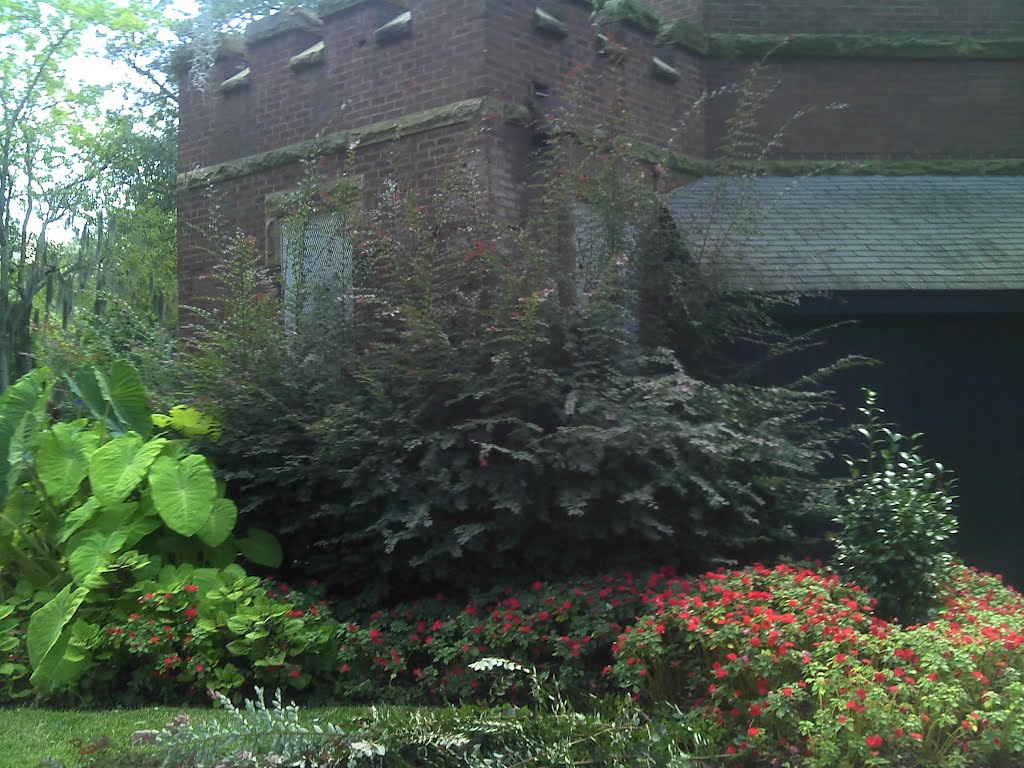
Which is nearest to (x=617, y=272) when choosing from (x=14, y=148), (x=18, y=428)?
(x=18, y=428)

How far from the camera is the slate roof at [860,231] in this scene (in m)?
7.94

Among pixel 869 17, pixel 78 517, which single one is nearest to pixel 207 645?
pixel 78 517

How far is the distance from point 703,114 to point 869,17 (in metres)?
2.34

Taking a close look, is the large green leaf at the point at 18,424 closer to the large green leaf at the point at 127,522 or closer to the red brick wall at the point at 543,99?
the large green leaf at the point at 127,522

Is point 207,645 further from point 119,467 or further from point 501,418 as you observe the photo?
point 501,418

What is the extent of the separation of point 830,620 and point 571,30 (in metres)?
6.10

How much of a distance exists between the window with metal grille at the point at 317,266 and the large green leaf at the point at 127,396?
118cm

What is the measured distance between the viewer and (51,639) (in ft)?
18.6

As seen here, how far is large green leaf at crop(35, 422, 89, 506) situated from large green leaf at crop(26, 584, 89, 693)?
0.77 meters

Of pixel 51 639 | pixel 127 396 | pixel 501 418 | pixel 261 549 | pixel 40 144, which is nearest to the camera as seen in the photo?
pixel 51 639

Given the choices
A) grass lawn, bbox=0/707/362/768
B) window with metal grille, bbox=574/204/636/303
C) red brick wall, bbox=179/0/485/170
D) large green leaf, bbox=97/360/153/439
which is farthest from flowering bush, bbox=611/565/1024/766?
red brick wall, bbox=179/0/485/170

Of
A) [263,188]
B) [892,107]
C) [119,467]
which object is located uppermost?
[892,107]

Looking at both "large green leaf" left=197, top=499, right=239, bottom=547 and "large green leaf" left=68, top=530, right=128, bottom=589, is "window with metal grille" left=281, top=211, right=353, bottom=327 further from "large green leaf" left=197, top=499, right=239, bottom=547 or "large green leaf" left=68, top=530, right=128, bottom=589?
"large green leaf" left=68, top=530, right=128, bottom=589

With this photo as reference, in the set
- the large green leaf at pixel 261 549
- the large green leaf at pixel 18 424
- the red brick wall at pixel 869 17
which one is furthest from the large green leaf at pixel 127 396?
the red brick wall at pixel 869 17
